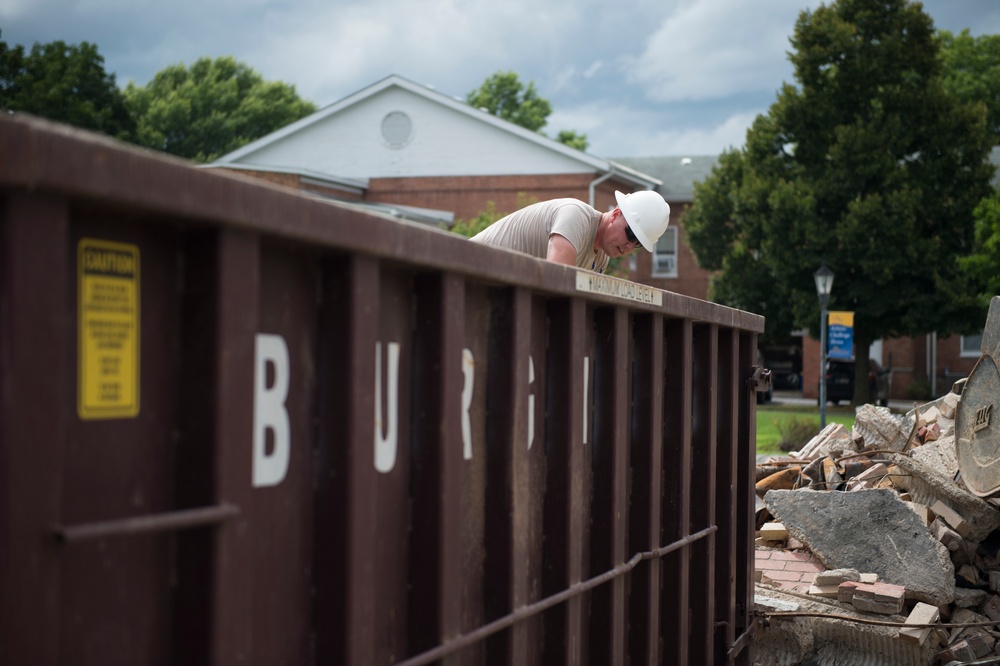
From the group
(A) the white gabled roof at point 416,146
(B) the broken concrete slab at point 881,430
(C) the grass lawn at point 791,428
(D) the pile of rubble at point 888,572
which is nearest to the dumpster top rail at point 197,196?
(D) the pile of rubble at point 888,572

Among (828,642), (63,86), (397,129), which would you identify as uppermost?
(63,86)

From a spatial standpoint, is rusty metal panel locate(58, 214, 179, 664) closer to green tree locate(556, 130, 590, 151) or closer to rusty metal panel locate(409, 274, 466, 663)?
rusty metal panel locate(409, 274, 466, 663)

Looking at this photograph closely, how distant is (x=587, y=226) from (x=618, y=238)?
0.25 metres

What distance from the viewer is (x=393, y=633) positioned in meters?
2.50

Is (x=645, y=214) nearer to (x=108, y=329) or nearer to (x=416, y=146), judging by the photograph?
(x=108, y=329)

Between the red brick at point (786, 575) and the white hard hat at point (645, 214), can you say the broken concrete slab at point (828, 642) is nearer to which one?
the red brick at point (786, 575)

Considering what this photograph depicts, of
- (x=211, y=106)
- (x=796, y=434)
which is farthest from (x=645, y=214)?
(x=211, y=106)

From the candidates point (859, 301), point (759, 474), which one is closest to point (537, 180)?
point (859, 301)

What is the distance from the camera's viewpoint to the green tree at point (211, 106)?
194ft

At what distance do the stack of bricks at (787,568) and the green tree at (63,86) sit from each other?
128 feet

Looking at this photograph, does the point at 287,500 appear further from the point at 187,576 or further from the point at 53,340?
the point at 53,340

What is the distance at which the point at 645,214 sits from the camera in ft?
17.2

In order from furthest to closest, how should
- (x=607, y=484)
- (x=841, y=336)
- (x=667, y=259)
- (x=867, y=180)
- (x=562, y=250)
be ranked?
(x=667, y=259) → (x=867, y=180) → (x=841, y=336) → (x=562, y=250) → (x=607, y=484)

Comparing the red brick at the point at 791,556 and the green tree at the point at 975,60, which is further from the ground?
the green tree at the point at 975,60
